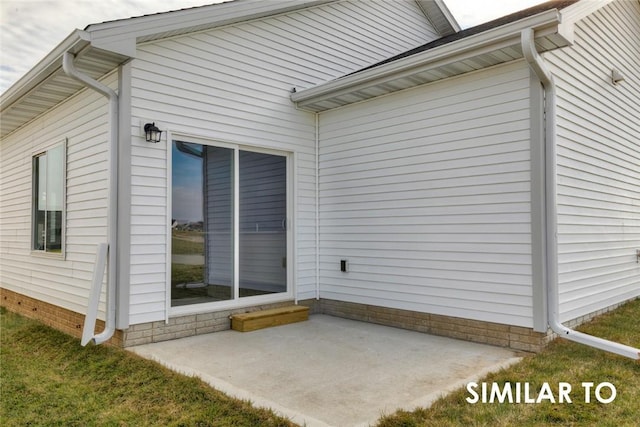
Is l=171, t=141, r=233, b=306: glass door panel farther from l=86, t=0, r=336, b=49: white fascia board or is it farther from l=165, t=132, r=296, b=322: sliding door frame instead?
l=86, t=0, r=336, b=49: white fascia board

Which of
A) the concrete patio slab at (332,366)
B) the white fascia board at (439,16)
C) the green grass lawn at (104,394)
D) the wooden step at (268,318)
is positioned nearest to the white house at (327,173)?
the wooden step at (268,318)

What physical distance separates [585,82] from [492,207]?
191cm

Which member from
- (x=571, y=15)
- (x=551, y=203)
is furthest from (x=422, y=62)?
(x=551, y=203)

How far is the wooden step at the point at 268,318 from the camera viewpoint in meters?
5.35

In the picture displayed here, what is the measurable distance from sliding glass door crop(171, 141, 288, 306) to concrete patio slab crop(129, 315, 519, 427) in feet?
2.03

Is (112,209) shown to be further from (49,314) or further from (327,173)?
(327,173)

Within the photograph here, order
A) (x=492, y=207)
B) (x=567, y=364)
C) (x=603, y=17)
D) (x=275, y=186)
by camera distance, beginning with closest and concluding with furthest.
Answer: (x=567, y=364), (x=492, y=207), (x=603, y=17), (x=275, y=186)

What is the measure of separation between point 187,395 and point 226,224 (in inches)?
99.3

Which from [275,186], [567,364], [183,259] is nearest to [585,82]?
[567,364]

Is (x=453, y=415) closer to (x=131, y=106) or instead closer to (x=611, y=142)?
(x=131, y=106)

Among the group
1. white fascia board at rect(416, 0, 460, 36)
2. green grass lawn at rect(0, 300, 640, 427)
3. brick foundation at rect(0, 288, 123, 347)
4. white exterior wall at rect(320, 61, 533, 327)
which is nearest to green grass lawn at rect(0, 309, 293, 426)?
green grass lawn at rect(0, 300, 640, 427)

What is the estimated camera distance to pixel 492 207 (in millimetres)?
4723

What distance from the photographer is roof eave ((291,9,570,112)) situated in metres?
3.98

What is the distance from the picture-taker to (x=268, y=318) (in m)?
5.54
